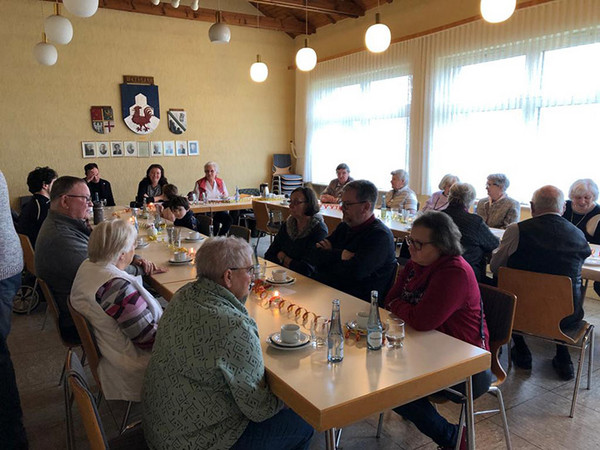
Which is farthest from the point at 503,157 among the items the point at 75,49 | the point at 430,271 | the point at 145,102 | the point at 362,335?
the point at 75,49

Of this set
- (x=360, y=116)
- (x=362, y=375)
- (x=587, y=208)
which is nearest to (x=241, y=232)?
(x=362, y=375)

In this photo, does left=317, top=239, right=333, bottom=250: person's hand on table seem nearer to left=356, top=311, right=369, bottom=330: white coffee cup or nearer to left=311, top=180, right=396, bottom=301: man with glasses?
left=311, top=180, right=396, bottom=301: man with glasses

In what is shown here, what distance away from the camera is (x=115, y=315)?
199 cm

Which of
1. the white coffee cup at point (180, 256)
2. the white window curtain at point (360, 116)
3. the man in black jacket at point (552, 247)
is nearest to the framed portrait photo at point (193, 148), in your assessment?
the white window curtain at point (360, 116)

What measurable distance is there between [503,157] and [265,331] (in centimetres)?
486

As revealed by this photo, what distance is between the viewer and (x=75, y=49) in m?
7.61

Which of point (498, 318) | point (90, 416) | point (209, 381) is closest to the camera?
point (90, 416)

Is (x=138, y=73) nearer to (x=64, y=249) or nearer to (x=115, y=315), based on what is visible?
(x=64, y=249)

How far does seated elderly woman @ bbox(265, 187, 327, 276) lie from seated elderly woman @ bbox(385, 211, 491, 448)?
1.23m

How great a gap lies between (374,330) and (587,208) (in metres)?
3.33

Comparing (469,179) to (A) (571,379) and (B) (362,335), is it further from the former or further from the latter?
(B) (362,335)

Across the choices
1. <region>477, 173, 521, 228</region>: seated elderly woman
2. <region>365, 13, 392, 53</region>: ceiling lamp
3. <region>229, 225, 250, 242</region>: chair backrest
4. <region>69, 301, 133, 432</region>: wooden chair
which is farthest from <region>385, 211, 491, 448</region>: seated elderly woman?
<region>477, 173, 521, 228</region>: seated elderly woman

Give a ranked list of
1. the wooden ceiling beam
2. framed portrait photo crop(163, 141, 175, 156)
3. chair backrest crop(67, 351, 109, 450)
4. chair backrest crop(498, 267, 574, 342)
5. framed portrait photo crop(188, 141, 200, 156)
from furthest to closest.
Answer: framed portrait photo crop(188, 141, 200, 156) → framed portrait photo crop(163, 141, 175, 156) → the wooden ceiling beam → chair backrest crop(498, 267, 574, 342) → chair backrest crop(67, 351, 109, 450)

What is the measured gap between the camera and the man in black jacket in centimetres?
293
